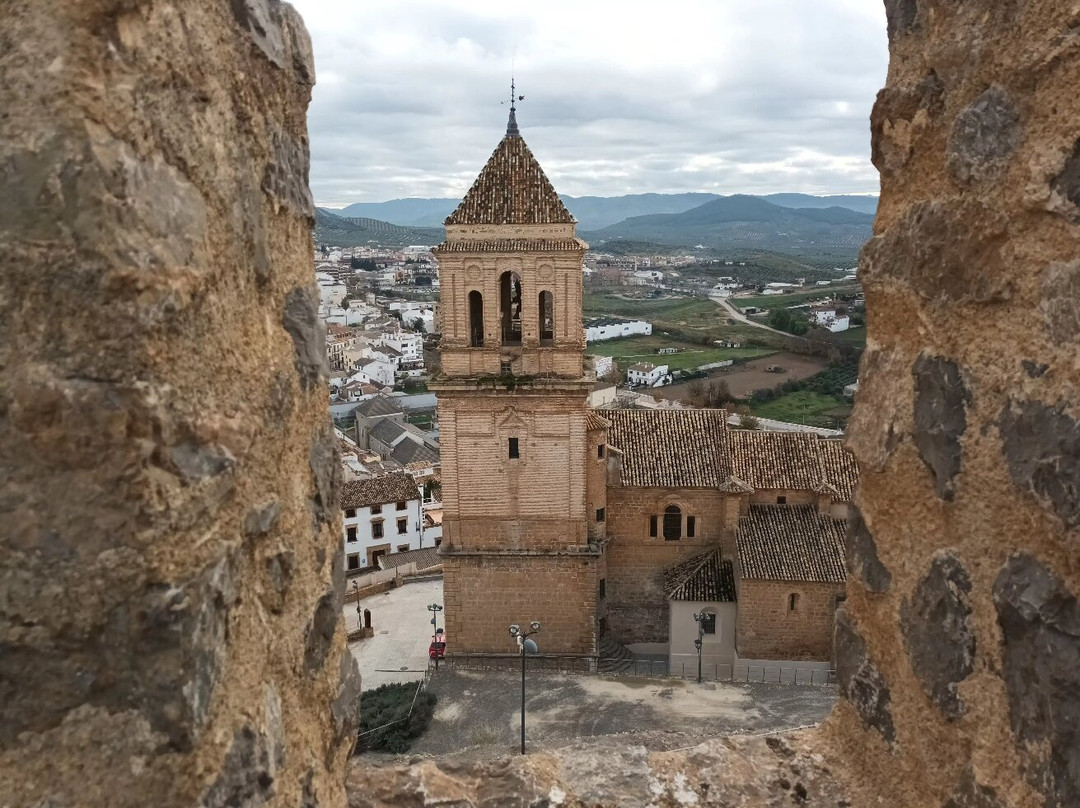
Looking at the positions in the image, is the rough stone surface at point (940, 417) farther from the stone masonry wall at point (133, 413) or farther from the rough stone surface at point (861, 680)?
the stone masonry wall at point (133, 413)

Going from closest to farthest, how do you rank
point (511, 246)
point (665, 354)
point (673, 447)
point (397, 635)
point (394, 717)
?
point (394, 717)
point (511, 246)
point (673, 447)
point (397, 635)
point (665, 354)

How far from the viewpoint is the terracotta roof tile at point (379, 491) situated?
90.9ft

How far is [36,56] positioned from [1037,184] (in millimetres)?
2564

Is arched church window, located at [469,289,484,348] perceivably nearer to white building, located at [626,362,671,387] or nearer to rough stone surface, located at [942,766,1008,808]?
rough stone surface, located at [942,766,1008,808]

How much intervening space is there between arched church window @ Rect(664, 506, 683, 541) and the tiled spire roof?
22.3 ft

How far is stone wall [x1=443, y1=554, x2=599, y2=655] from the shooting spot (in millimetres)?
16812

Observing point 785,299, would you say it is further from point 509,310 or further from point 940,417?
point 940,417

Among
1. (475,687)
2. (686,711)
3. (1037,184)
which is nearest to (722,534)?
(686,711)

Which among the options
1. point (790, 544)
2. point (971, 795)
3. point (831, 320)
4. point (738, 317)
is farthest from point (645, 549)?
point (738, 317)

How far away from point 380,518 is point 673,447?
43.6 ft

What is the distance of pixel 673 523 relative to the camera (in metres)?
18.1

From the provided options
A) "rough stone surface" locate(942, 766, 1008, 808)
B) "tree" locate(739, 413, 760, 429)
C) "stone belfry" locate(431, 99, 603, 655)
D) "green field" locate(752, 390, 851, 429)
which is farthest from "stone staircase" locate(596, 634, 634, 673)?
"green field" locate(752, 390, 851, 429)

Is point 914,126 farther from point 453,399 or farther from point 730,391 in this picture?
point 730,391

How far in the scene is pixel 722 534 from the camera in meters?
17.9
